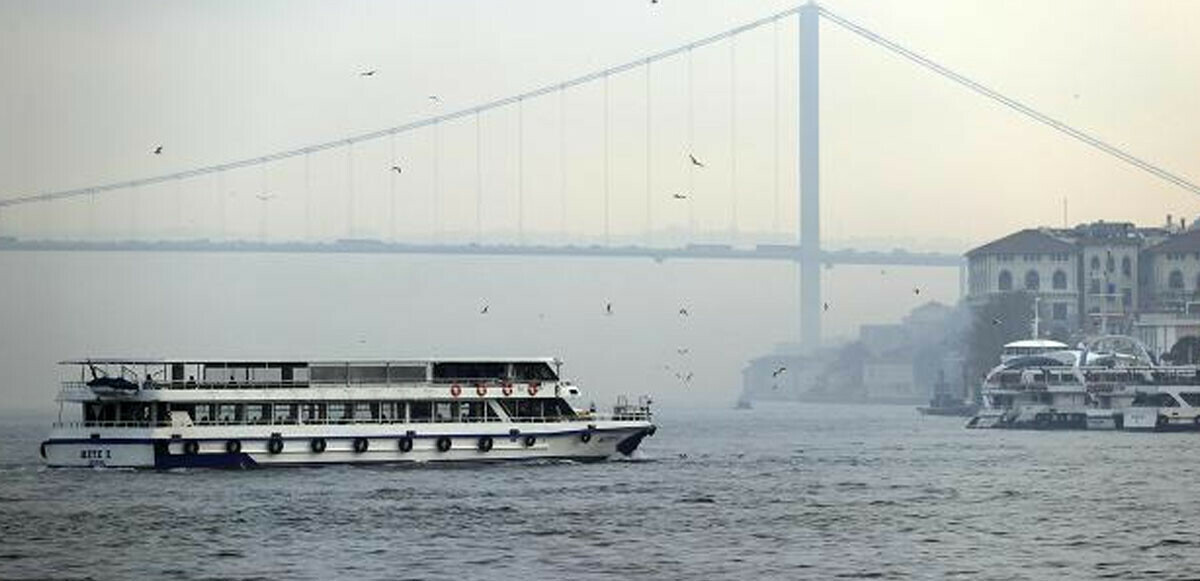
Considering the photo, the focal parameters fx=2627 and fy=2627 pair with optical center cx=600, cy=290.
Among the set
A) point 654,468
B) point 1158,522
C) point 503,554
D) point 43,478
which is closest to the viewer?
point 503,554

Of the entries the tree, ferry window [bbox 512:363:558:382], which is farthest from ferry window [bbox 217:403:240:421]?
the tree

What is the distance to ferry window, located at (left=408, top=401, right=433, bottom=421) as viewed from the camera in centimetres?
8369

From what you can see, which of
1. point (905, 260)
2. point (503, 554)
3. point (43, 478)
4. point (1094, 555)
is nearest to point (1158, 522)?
point (1094, 555)

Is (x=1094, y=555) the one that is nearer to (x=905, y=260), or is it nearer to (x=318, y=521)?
(x=318, y=521)

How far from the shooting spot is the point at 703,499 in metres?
72.9

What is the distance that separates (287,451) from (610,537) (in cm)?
2367

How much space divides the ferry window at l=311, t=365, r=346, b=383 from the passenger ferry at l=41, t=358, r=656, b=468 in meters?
0.03

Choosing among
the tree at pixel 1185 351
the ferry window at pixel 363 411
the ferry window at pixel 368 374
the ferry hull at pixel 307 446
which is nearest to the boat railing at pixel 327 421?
the ferry window at pixel 363 411

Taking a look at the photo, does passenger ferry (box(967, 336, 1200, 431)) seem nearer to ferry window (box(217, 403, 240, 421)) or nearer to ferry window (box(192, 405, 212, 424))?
ferry window (box(217, 403, 240, 421))

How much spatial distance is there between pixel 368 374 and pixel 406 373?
48.7 inches

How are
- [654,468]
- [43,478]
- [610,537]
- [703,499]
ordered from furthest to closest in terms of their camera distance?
[654,468], [43,478], [703,499], [610,537]

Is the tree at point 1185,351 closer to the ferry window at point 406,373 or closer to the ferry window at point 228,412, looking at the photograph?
the ferry window at point 406,373

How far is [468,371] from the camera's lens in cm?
8444

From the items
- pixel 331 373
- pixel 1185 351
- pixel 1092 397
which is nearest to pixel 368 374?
pixel 331 373
